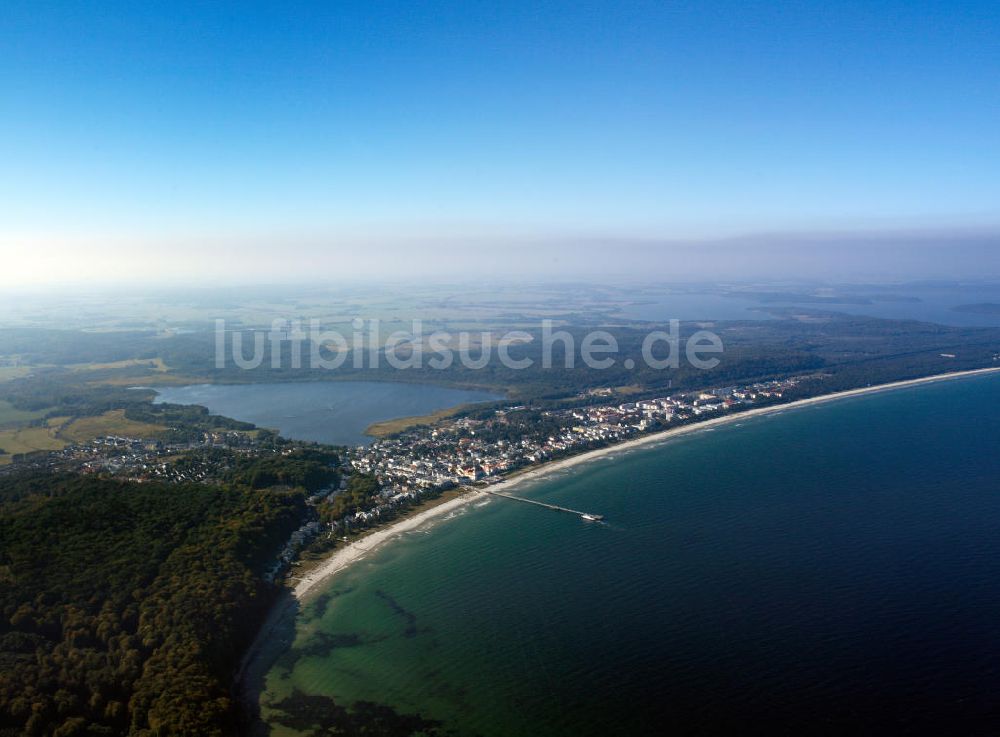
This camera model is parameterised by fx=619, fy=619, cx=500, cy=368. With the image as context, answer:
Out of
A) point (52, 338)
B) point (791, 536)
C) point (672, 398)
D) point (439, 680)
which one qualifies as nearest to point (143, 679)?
point (439, 680)

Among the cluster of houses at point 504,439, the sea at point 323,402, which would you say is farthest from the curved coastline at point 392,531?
the sea at point 323,402

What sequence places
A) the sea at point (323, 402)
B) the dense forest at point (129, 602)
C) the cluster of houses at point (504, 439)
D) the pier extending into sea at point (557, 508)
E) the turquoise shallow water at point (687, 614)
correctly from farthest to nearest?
the sea at point (323, 402) → the cluster of houses at point (504, 439) → the pier extending into sea at point (557, 508) → the turquoise shallow water at point (687, 614) → the dense forest at point (129, 602)

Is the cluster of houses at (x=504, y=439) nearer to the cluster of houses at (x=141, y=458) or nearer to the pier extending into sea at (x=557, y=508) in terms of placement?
the pier extending into sea at (x=557, y=508)

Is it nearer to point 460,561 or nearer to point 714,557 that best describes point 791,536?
point 714,557

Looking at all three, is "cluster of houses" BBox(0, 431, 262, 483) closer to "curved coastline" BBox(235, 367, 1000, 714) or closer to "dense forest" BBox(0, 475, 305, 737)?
"dense forest" BBox(0, 475, 305, 737)

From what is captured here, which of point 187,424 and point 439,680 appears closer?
point 439,680
